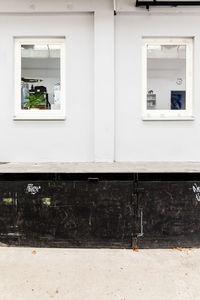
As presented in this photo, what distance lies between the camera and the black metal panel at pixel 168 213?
342cm

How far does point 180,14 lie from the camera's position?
17.5ft

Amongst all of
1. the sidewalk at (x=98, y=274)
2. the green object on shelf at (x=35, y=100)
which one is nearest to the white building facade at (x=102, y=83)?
the green object on shelf at (x=35, y=100)

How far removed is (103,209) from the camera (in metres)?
3.42

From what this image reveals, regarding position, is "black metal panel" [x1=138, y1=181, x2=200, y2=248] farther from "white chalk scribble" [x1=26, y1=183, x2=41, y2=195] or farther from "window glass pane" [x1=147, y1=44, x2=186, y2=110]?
"window glass pane" [x1=147, y1=44, x2=186, y2=110]

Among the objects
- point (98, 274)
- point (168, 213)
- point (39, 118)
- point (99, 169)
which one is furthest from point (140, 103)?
point (98, 274)

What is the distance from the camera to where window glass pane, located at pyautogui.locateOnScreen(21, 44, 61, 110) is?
5.54 m

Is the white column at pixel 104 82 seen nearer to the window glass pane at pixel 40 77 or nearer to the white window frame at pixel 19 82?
the white window frame at pixel 19 82

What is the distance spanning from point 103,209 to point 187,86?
11.4ft

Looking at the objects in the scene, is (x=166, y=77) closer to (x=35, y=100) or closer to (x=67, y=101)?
(x=67, y=101)

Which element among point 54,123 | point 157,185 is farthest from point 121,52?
point 157,185

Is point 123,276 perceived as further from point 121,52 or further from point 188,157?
point 121,52

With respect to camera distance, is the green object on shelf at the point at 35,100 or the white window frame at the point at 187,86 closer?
the white window frame at the point at 187,86

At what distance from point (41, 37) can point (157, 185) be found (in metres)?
3.89

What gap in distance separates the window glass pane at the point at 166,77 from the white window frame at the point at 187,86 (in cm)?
7
